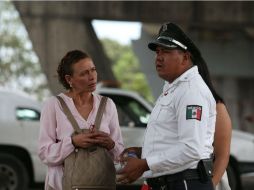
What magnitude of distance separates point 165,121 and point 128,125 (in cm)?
618

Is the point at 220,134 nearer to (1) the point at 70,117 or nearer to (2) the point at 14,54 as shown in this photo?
(1) the point at 70,117

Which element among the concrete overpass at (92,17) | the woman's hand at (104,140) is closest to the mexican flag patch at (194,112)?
the woman's hand at (104,140)

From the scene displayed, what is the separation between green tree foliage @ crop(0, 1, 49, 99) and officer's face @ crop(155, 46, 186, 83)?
38187 mm

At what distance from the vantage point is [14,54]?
42.8 metres

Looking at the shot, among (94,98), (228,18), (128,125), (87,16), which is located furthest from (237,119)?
(94,98)

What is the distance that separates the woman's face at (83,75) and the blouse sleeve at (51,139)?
165 mm

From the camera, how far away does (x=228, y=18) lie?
54.2 ft

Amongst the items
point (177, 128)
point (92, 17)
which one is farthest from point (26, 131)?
point (92, 17)

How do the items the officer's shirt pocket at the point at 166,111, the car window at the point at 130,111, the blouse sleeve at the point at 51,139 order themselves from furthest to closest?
the car window at the point at 130,111, the blouse sleeve at the point at 51,139, the officer's shirt pocket at the point at 166,111

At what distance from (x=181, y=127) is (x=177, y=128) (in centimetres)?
9

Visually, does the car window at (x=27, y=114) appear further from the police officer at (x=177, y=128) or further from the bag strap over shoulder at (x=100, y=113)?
the police officer at (x=177, y=128)

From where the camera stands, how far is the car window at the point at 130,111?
31.2 ft

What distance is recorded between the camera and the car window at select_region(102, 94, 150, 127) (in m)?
9.50

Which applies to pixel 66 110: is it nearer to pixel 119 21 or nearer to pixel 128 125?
pixel 128 125
